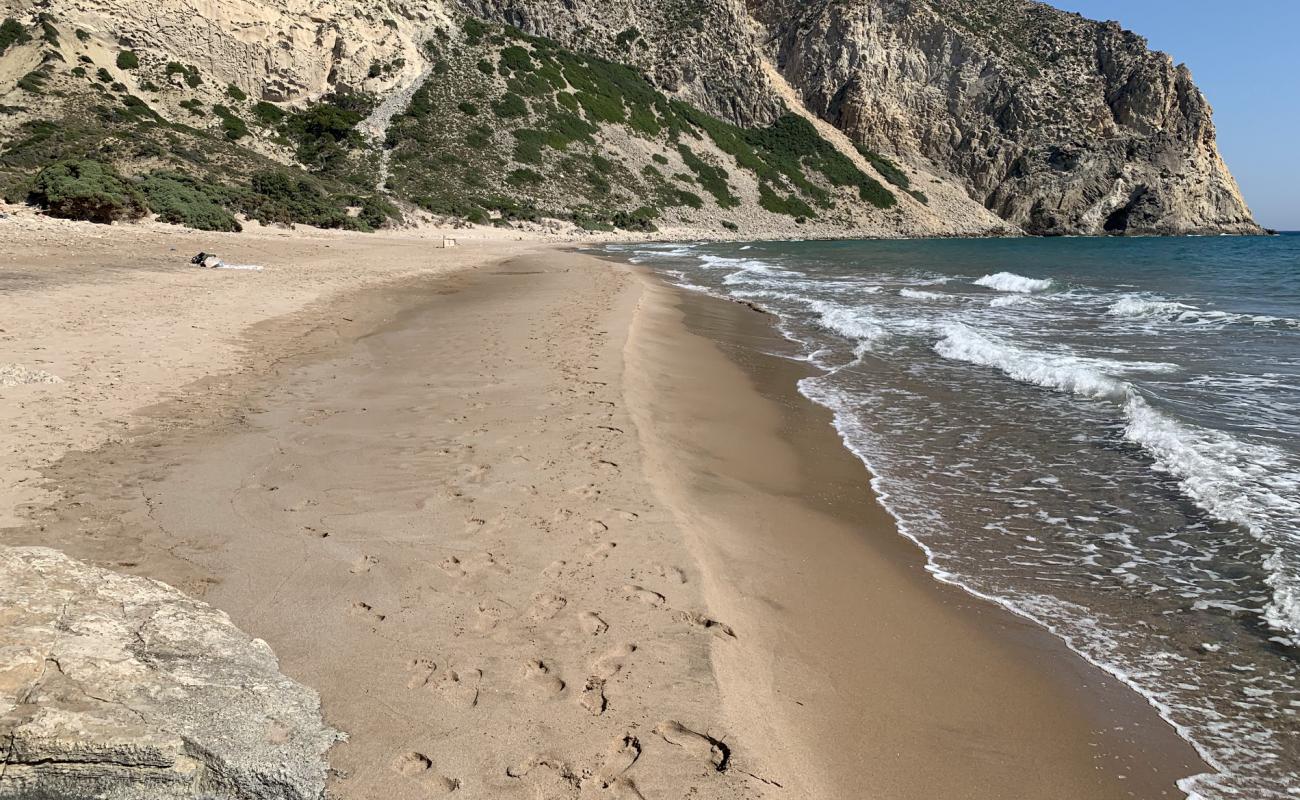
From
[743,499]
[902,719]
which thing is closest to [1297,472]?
[743,499]

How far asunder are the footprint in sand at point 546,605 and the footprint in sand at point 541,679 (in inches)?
14.5

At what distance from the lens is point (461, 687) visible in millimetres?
2912

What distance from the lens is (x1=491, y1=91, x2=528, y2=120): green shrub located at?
5528cm

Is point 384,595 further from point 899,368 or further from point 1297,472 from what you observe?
point 899,368

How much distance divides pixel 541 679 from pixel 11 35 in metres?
49.5

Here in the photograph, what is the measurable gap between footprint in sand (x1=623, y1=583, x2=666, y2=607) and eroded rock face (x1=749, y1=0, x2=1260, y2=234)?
297 ft

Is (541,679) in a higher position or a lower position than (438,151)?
lower

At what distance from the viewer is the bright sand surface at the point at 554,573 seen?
2.74 m

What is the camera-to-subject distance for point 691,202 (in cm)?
5856

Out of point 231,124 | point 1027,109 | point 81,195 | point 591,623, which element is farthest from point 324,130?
point 1027,109

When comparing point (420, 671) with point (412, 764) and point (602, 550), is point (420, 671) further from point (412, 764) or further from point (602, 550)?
point (602, 550)

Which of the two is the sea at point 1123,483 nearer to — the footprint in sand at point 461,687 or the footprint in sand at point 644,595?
the footprint in sand at point 644,595

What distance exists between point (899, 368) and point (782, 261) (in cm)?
2419

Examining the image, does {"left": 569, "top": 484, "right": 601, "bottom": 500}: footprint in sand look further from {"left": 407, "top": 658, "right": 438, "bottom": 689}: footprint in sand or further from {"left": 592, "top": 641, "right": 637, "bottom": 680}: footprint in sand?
{"left": 407, "top": 658, "right": 438, "bottom": 689}: footprint in sand
